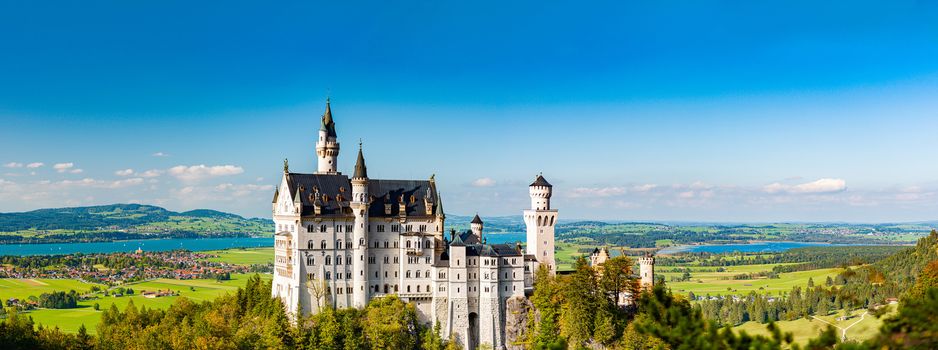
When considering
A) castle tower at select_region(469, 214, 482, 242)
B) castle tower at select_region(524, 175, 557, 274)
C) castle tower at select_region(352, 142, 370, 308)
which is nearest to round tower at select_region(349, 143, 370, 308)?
castle tower at select_region(352, 142, 370, 308)

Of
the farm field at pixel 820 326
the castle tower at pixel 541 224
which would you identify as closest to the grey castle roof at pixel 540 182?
the castle tower at pixel 541 224

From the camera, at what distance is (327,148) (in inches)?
3883

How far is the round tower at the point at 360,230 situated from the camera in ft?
303

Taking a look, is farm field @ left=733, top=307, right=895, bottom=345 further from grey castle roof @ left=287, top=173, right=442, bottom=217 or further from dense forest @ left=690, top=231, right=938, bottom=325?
grey castle roof @ left=287, top=173, right=442, bottom=217

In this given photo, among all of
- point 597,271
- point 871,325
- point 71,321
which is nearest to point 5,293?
point 71,321

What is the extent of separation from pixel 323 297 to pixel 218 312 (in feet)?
56.3

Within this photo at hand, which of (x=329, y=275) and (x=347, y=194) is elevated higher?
(x=347, y=194)

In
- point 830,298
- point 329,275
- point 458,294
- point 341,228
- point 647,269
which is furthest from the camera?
point 830,298

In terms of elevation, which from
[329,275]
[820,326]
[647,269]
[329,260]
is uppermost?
[329,260]

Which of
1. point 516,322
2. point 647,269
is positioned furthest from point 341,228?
point 647,269

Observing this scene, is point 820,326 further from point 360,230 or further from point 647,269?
point 360,230

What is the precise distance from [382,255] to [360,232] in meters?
4.43

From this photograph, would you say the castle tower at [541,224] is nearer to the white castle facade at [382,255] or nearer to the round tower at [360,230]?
the white castle facade at [382,255]

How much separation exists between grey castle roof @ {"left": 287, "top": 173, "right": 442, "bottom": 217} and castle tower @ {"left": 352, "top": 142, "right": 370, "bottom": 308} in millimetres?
1643
